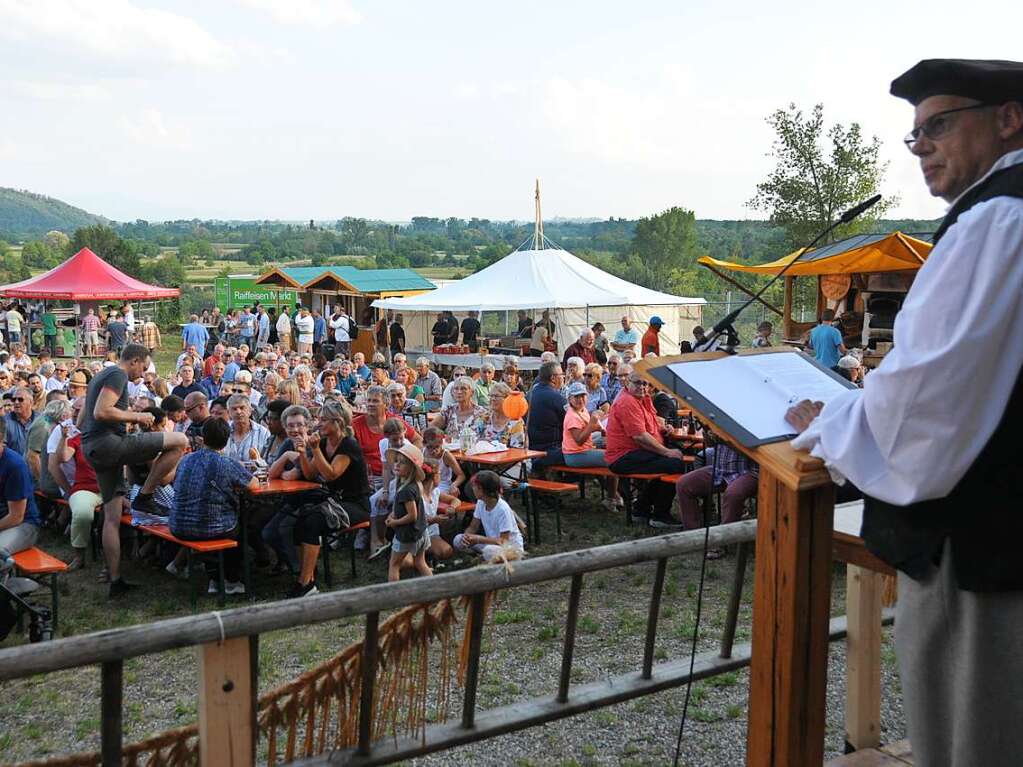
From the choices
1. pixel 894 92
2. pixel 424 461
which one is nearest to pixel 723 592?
pixel 424 461

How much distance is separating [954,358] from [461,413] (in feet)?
26.2

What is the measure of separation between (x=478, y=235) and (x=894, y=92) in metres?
150

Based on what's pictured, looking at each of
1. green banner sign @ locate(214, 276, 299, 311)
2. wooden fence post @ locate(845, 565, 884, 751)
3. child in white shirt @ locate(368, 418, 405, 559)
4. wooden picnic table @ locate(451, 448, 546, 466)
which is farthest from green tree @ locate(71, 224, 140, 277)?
wooden fence post @ locate(845, 565, 884, 751)

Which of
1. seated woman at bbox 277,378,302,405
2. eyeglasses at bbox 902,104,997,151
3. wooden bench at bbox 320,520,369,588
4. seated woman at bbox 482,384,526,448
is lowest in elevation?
wooden bench at bbox 320,520,369,588

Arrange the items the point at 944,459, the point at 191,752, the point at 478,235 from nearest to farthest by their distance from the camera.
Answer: the point at 944,459 → the point at 191,752 → the point at 478,235

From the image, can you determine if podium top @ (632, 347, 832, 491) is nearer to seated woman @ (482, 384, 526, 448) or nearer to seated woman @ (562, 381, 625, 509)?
seated woman @ (562, 381, 625, 509)

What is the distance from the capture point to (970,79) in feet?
6.07

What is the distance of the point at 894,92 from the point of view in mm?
2031

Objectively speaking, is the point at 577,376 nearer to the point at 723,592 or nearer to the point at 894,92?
the point at 723,592

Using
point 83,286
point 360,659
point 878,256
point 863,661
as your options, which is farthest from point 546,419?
point 83,286

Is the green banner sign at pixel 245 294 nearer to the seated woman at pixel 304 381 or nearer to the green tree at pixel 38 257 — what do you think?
the seated woman at pixel 304 381

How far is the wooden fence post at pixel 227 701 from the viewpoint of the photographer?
2646 millimetres

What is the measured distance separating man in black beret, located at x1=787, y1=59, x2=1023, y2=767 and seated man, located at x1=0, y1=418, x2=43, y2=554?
583 cm

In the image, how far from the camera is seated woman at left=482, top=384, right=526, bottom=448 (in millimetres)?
9133
